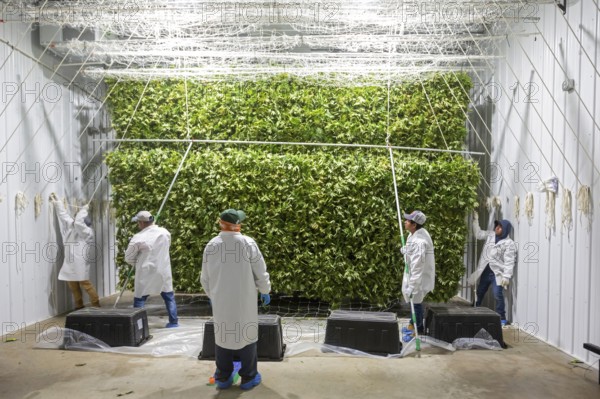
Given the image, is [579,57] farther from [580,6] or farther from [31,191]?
[31,191]

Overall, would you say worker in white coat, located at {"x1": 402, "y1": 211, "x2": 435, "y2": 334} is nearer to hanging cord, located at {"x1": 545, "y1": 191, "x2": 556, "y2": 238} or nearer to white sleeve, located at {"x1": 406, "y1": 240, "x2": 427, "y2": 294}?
white sleeve, located at {"x1": 406, "y1": 240, "x2": 427, "y2": 294}

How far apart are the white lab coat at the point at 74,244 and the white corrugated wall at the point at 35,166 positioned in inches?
5.8

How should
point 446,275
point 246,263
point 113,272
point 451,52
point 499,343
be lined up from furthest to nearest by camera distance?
point 113,272
point 451,52
point 446,275
point 499,343
point 246,263

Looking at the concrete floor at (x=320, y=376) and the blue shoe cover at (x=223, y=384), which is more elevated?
the blue shoe cover at (x=223, y=384)

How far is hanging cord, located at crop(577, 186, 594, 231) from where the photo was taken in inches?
174

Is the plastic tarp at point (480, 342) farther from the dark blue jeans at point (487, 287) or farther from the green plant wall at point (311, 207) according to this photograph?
the green plant wall at point (311, 207)

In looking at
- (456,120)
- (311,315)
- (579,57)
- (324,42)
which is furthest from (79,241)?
(579,57)

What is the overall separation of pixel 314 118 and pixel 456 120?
1992mm

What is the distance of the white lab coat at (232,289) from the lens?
3.87 meters

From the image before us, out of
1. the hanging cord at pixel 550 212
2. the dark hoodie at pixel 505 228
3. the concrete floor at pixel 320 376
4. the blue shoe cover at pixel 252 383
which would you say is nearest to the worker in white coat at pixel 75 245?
the concrete floor at pixel 320 376

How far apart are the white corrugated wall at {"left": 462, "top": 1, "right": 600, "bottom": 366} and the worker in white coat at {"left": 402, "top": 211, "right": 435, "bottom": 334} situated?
1253 millimetres

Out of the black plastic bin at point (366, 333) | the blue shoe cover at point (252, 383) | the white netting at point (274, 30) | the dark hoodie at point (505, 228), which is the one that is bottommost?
the blue shoe cover at point (252, 383)

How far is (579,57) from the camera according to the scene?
4.55m

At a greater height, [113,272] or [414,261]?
[414,261]
